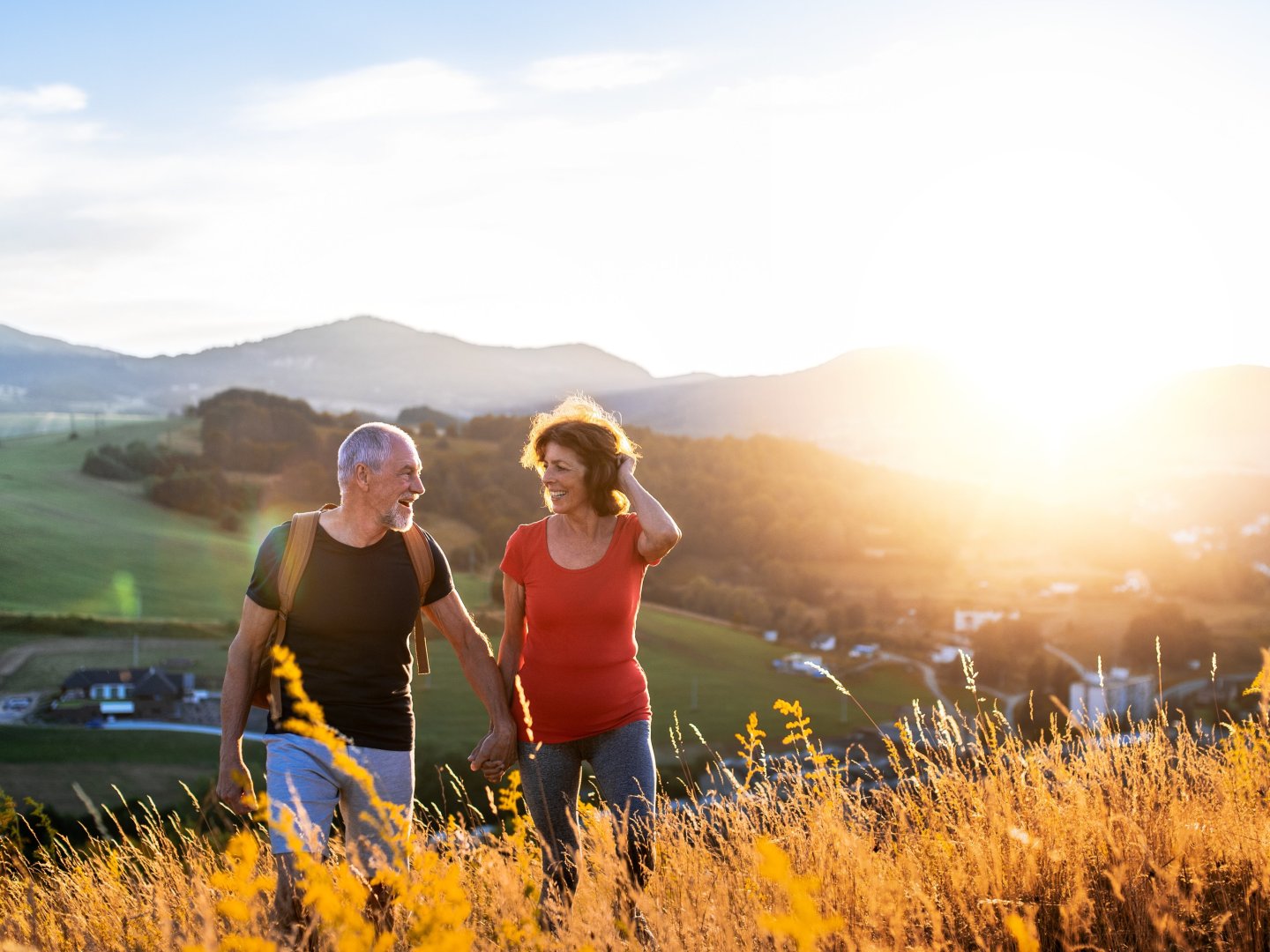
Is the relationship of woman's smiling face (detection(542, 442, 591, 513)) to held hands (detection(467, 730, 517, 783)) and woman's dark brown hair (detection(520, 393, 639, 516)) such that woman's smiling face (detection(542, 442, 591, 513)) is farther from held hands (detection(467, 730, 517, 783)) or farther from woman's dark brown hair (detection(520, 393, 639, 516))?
held hands (detection(467, 730, 517, 783))

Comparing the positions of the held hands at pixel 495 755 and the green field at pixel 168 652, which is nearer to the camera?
the held hands at pixel 495 755

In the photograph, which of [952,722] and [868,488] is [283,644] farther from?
[868,488]

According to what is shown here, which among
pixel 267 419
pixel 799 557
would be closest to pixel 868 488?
pixel 799 557

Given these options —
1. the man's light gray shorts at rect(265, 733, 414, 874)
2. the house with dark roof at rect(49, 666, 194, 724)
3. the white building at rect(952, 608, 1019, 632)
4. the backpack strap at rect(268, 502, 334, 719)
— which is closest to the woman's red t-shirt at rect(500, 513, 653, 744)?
the man's light gray shorts at rect(265, 733, 414, 874)

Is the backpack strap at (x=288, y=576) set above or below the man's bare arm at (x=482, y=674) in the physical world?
above

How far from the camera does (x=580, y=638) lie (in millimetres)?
3824

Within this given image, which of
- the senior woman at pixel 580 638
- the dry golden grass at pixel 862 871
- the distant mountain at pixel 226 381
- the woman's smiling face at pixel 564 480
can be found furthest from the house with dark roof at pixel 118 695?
the distant mountain at pixel 226 381

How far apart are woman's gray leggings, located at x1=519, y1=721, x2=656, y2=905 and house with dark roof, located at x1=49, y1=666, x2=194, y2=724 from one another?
41.0 metres

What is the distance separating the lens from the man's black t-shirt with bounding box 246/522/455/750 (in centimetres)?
364

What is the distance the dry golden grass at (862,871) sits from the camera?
245 cm

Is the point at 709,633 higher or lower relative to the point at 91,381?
lower

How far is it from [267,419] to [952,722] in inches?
3564

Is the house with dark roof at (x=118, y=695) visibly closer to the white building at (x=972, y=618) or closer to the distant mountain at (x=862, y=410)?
the white building at (x=972, y=618)

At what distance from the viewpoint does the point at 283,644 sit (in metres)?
3.67
